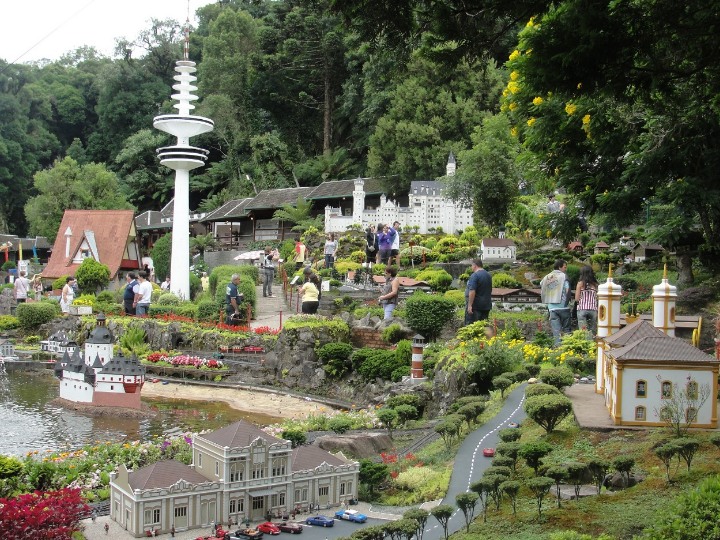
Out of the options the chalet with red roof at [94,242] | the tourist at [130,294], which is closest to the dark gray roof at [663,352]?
the tourist at [130,294]

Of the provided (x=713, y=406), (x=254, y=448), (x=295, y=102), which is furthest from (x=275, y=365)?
(x=295, y=102)

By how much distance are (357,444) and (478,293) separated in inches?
241

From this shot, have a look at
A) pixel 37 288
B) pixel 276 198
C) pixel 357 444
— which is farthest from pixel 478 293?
pixel 276 198

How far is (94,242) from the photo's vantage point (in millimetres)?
41844

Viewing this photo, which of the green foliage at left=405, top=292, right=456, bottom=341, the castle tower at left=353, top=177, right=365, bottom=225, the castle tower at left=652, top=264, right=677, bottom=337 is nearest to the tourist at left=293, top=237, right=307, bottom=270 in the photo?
the castle tower at left=353, top=177, right=365, bottom=225

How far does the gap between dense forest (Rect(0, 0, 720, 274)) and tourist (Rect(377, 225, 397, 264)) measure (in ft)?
16.3

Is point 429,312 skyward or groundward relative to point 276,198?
groundward

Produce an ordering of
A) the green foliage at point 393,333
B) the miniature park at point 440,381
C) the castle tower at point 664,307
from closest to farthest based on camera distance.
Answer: the miniature park at point 440,381 < the castle tower at point 664,307 < the green foliage at point 393,333

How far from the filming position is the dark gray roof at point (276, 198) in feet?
156

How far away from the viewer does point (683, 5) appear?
817 cm

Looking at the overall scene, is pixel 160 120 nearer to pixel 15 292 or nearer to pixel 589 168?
pixel 15 292

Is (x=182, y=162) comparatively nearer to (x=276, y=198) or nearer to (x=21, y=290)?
(x=21, y=290)

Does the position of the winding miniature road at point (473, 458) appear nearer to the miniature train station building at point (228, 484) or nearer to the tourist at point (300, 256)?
the miniature train station building at point (228, 484)

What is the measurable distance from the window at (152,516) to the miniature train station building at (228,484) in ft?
0.04
